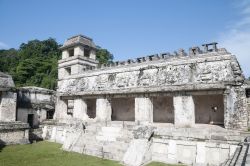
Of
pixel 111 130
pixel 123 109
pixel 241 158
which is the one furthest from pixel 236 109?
pixel 123 109

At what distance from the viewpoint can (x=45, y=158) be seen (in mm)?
12875

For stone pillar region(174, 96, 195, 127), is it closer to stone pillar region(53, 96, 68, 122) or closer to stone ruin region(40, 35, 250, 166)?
stone ruin region(40, 35, 250, 166)

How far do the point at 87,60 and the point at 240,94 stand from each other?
1738 centimetres

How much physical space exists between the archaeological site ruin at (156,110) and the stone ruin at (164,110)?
0.14 ft

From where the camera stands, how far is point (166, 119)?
60.8 ft

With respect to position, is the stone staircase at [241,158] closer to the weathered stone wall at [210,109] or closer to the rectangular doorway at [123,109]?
the weathered stone wall at [210,109]

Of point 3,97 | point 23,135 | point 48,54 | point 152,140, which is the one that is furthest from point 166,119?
point 48,54

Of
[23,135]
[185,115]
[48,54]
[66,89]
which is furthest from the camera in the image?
[48,54]

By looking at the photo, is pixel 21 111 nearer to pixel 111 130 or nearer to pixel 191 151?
pixel 111 130

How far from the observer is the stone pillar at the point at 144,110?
1535 cm

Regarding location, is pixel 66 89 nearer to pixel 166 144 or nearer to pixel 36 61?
pixel 166 144

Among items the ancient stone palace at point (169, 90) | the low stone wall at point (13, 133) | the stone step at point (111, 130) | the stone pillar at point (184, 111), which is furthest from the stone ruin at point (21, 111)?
the stone pillar at point (184, 111)

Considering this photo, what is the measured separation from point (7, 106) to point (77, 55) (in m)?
8.91

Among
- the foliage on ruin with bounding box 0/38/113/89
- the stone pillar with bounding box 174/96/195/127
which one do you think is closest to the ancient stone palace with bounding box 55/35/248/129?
the stone pillar with bounding box 174/96/195/127
